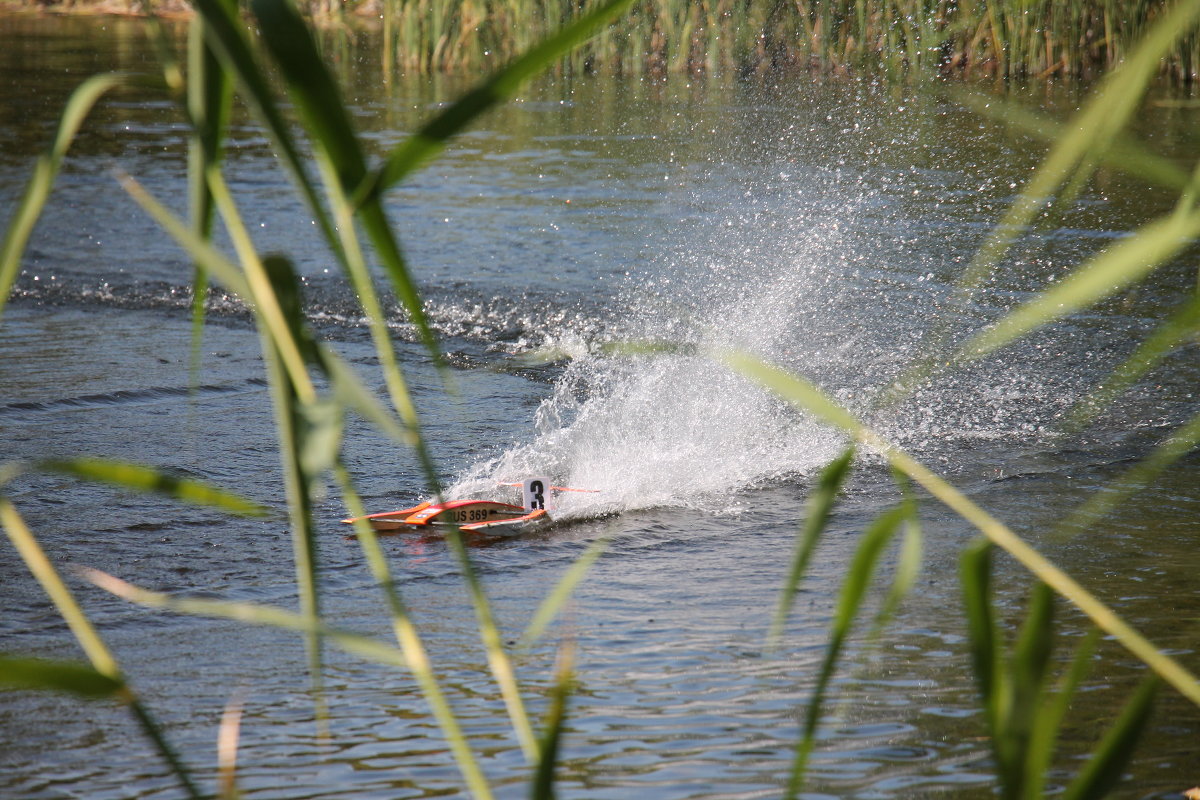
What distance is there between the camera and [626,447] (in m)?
6.68

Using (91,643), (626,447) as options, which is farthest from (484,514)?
(91,643)

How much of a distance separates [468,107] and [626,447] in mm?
5535

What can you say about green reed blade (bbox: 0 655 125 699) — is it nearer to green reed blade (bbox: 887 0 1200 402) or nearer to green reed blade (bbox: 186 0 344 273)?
green reed blade (bbox: 186 0 344 273)

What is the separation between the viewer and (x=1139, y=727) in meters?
1.33

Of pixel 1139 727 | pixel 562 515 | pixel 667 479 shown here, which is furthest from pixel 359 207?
pixel 667 479

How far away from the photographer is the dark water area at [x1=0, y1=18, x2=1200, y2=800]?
3295 mm

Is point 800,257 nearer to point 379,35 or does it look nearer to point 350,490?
point 350,490

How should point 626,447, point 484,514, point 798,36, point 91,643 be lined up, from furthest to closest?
1. point 798,36
2. point 626,447
3. point 484,514
4. point 91,643

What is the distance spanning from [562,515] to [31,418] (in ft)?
10.5

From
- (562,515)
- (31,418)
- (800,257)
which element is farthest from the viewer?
(800,257)

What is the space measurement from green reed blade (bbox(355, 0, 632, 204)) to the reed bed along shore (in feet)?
47.5

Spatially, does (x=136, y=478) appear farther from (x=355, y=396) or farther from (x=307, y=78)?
(x=307, y=78)

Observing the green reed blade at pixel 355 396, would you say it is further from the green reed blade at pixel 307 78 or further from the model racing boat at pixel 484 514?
the model racing boat at pixel 484 514

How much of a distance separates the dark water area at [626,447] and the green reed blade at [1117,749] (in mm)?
275
